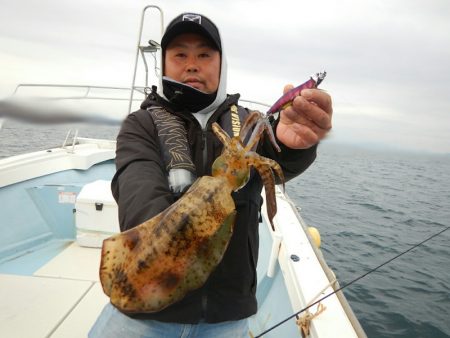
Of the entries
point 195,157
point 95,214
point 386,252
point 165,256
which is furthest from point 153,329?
point 386,252

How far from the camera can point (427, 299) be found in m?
8.92

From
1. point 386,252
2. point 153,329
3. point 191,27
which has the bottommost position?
point 386,252

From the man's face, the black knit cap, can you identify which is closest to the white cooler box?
the man's face

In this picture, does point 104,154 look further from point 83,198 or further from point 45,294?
point 45,294

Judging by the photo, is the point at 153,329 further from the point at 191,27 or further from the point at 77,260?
the point at 77,260

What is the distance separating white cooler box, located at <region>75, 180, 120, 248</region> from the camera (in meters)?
5.75

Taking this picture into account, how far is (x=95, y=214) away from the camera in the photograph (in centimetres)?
582

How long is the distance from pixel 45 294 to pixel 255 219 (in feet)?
12.6

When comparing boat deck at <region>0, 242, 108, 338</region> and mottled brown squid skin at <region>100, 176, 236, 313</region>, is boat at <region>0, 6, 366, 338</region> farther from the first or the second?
mottled brown squid skin at <region>100, 176, 236, 313</region>

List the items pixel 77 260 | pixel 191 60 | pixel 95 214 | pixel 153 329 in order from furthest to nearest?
pixel 95 214
pixel 77 260
pixel 191 60
pixel 153 329

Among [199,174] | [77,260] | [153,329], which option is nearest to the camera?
[153,329]

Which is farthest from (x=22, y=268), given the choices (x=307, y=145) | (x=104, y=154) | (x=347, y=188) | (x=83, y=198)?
(x=347, y=188)

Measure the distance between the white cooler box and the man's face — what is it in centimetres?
374

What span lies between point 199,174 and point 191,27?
1.10m
